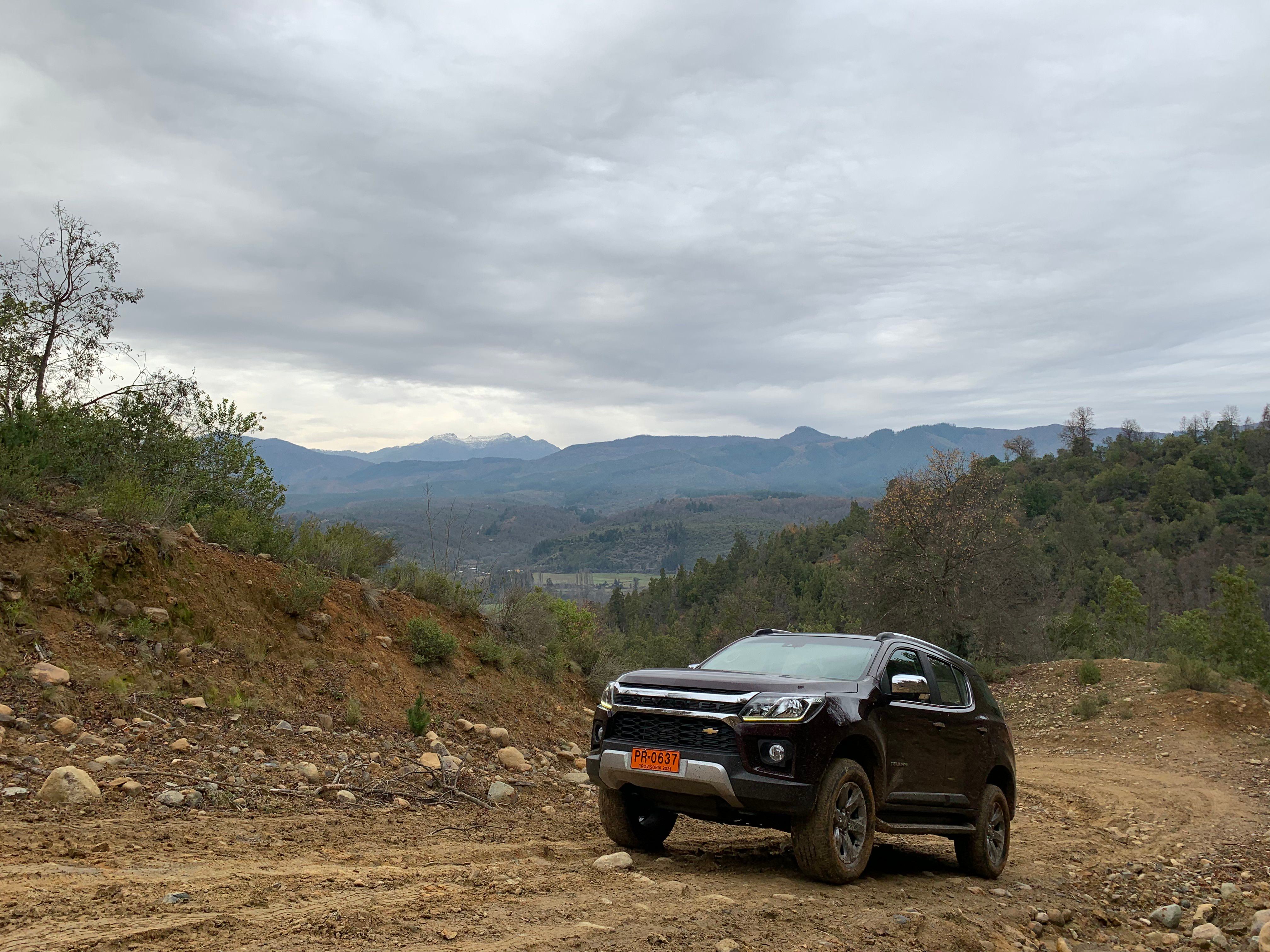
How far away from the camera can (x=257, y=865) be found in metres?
5.11

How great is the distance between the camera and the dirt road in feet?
13.6

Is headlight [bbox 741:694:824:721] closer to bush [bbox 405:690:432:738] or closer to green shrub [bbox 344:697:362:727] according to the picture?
bush [bbox 405:690:432:738]

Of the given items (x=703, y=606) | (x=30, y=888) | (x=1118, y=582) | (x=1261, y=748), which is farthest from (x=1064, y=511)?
(x=30, y=888)

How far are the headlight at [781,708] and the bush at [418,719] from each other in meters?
4.92

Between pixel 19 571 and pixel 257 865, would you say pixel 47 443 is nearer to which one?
pixel 19 571

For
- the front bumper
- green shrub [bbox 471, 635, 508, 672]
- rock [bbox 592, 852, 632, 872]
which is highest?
the front bumper

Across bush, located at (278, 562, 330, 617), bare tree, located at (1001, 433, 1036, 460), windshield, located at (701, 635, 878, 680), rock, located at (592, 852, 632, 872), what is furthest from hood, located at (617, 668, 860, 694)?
bare tree, located at (1001, 433, 1036, 460)

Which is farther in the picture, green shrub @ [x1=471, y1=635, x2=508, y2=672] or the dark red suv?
green shrub @ [x1=471, y1=635, x2=508, y2=672]

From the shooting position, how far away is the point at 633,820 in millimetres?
6535

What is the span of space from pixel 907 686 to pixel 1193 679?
52.0 ft

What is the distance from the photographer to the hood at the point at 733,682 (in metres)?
5.99

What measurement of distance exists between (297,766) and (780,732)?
178 inches

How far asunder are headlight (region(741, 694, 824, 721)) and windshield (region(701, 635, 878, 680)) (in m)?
0.59

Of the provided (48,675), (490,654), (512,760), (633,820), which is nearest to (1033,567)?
(490,654)
